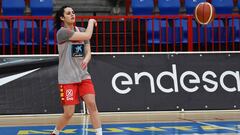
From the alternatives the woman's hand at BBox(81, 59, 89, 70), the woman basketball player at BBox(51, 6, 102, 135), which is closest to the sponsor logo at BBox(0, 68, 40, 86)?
the woman basketball player at BBox(51, 6, 102, 135)

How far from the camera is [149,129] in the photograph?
791 cm

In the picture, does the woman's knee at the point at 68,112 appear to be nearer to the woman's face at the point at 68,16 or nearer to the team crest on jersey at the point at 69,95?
the team crest on jersey at the point at 69,95

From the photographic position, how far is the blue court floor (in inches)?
296

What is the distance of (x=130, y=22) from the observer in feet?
36.4

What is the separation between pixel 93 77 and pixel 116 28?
1590 millimetres

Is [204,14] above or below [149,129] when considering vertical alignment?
above

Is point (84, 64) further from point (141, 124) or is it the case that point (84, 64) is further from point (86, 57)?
point (141, 124)

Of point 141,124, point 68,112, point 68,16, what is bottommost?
point 141,124

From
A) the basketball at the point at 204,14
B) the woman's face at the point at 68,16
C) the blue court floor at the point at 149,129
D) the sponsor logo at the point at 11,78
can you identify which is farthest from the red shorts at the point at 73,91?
the basketball at the point at 204,14

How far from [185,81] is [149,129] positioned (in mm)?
2546

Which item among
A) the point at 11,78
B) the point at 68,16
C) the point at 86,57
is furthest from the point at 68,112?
the point at 11,78

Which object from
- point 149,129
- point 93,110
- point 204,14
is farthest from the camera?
point 204,14

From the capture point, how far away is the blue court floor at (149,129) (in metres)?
7.52

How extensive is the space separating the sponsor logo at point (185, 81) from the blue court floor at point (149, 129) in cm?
162
